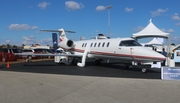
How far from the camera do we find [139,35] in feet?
83.9

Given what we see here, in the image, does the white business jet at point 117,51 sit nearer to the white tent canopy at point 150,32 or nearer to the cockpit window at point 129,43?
the cockpit window at point 129,43

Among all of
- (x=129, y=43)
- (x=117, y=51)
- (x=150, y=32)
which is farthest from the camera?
(x=150, y=32)

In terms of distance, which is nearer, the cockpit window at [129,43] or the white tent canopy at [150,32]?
the cockpit window at [129,43]

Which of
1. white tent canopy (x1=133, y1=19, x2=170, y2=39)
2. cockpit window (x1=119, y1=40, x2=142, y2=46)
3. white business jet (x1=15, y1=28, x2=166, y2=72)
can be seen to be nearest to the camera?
white business jet (x1=15, y1=28, x2=166, y2=72)

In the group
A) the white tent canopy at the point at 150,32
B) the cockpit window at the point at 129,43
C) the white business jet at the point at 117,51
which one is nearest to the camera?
the white business jet at the point at 117,51

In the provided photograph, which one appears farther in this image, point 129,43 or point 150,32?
point 150,32

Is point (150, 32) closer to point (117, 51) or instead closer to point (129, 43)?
point (117, 51)

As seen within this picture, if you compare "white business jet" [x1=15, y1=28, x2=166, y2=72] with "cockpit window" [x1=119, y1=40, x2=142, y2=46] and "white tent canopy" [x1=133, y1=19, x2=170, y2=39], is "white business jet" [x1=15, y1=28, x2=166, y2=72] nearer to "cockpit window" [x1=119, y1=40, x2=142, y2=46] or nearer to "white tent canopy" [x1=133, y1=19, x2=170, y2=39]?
"cockpit window" [x1=119, y1=40, x2=142, y2=46]

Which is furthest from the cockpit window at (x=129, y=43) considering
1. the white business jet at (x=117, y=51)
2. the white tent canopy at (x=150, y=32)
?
the white tent canopy at (x=150, y=32)

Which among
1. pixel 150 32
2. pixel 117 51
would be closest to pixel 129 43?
pixel 117 51

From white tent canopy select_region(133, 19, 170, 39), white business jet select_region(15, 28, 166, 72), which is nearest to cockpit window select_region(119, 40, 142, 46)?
white business jet select_region(15, 28, 166, 72)

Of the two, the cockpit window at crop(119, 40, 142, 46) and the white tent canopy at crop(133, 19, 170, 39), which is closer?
the cockpit window at crop(119, 40, 142, 46)

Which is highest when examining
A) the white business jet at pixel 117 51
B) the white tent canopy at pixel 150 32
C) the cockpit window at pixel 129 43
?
the white tent canopy at pixel 150 32

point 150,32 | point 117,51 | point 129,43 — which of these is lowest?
point 117,51
